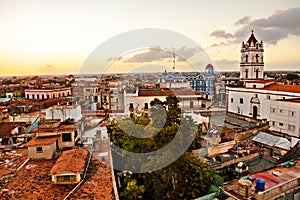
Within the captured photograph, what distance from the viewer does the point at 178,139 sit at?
24.3ft

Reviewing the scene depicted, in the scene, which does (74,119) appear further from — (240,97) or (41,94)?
(41,94)

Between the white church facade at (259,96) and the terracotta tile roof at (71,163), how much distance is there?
13.2 m

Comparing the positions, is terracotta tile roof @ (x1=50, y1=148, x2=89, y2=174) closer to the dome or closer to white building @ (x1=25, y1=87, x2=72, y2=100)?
the dome

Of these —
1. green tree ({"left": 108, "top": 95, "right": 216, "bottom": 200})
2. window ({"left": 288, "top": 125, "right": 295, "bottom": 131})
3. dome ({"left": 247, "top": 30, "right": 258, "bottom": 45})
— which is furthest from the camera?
dome ({"left": 247, "top": 30, "right": 258, "bottom": 45})

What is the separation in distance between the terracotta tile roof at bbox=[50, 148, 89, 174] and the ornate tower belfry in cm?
1814

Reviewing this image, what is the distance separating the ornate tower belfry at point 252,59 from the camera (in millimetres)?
21266

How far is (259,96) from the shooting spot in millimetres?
19469

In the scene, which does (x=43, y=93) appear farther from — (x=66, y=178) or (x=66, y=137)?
(x=66, y=178)

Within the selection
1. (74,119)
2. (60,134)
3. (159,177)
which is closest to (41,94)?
(74,119)

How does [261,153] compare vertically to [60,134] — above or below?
below

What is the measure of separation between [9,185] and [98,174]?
8.08 ft

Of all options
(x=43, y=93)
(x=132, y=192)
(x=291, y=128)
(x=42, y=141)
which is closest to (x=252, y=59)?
(x=291, y=128)

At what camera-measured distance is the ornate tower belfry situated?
21.3 meters

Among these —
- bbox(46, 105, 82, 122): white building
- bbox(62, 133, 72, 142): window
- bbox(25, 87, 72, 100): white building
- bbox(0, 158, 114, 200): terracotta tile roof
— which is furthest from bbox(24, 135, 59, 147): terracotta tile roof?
bbox(25, 87, 72, 100): white building
